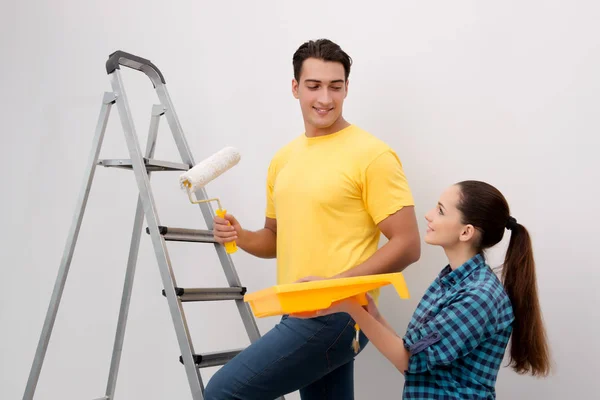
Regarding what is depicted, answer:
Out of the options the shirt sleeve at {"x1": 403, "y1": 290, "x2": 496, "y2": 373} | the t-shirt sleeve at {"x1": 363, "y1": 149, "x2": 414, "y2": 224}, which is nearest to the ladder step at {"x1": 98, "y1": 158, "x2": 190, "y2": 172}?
the t-shirt sleeve at {"x1": 363, "y1": 149, "x2": 414, "y2": 224}

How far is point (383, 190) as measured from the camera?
6.48 feet

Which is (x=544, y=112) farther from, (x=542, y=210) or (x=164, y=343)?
(x=164, y=343)

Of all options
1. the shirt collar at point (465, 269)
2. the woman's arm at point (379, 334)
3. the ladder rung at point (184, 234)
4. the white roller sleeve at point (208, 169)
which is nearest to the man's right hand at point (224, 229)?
the white roller sleeve at point (208, 169)

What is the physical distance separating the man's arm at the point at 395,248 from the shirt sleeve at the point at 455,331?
0.90 feet

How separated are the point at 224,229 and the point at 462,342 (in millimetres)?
849

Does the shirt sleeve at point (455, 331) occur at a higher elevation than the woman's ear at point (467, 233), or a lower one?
lower

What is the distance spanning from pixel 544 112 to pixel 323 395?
3.86 feet

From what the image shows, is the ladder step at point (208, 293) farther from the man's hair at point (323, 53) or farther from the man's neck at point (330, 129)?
the man's hair at point (323, 53)

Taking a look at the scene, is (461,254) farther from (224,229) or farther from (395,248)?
(224,229)

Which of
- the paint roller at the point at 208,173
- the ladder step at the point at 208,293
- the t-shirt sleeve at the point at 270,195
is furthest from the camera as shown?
the t-shirt sleeve at the point at 270,195

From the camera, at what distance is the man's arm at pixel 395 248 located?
1.90 meters

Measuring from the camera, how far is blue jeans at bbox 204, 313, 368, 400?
5.98ft

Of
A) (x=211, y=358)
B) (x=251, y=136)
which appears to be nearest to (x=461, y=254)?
(x=211, y=358)

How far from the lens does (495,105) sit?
2355mm
